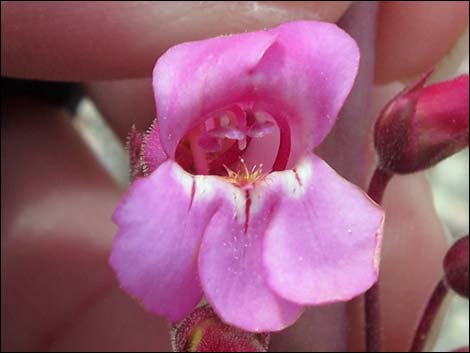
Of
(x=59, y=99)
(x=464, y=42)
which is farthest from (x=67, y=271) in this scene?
(x=464, y=42)

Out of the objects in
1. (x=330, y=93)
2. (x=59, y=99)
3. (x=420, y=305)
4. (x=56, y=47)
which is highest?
(x=330, y=93)

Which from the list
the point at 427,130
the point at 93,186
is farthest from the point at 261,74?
the point at 93,186

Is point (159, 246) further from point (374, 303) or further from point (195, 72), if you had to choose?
point (374, 303)

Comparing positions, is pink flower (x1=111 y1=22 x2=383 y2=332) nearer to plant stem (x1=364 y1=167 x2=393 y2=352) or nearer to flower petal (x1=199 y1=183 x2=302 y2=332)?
flower petal (x1=199 y1=183 x2=302 y2=332)

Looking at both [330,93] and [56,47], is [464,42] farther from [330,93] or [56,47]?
[330,93]

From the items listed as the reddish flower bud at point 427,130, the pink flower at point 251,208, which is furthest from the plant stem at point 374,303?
the pink flower at point 251,208

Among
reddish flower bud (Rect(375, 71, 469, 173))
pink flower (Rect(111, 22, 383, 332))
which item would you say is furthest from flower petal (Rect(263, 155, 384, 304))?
reddish flower bud (Rect(375, 71, 469, 173))

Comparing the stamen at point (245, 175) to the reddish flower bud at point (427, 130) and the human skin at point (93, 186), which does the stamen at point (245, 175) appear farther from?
the human skin at point (93, 186)
